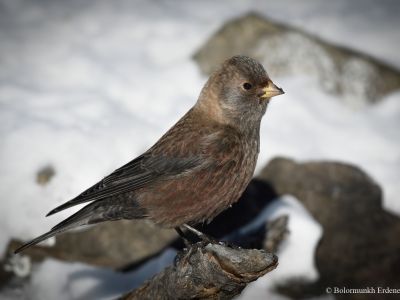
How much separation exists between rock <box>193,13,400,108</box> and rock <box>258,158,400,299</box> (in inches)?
60.8

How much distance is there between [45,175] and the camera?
21.3 feet

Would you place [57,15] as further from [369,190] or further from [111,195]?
[369,190]

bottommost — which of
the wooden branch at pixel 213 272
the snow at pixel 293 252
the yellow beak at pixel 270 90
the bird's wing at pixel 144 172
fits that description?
the wooden branch at pixel 213 272

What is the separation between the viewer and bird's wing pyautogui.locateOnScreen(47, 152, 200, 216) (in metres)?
Answer: 5.03

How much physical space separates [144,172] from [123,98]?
261 cm

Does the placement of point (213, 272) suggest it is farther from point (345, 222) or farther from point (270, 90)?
point (345, 222)

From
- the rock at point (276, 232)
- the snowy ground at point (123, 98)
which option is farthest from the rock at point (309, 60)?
the rock at point (276, 232)

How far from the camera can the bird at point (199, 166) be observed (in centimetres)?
494

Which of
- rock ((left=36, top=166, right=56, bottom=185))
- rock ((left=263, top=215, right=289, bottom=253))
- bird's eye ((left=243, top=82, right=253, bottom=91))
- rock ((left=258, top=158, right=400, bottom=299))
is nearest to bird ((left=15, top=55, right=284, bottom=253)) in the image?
bird's eye ((left=243, top=82, right=253, bottom=91))

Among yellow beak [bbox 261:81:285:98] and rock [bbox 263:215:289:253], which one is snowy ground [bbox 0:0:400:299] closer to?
rock [bbox 263:215:289:253]

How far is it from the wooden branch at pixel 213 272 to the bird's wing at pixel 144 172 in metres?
0.79

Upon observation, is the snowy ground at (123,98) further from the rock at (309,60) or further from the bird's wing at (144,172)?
the bird's wing at (144,172)

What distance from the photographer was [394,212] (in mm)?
6777

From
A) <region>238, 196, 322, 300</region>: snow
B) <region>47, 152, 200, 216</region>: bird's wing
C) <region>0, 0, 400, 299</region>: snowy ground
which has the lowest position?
<region>238, 196, 322, 300</region>: snow
